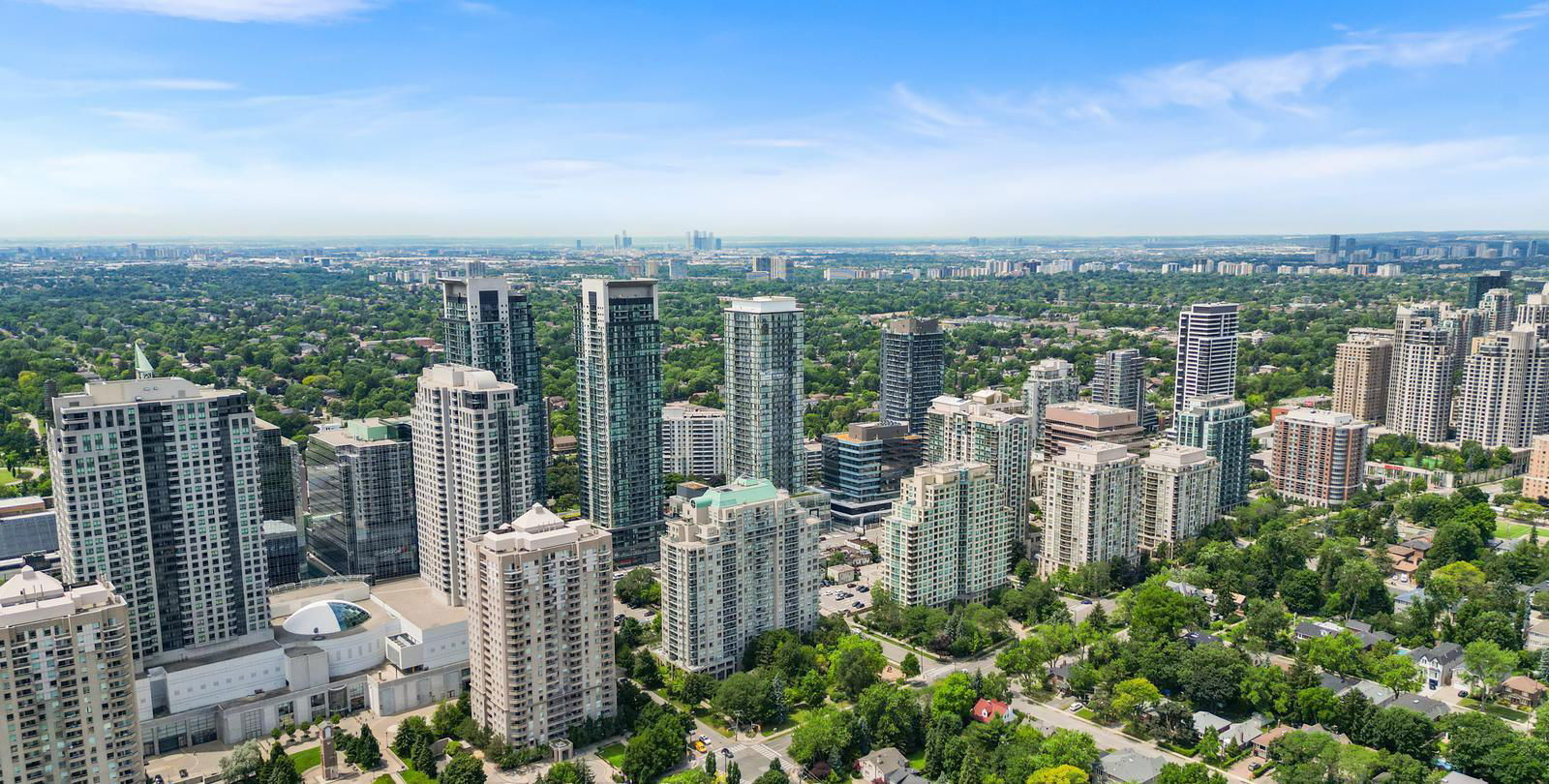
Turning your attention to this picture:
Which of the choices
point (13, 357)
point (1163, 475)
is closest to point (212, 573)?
point (1163, 475)

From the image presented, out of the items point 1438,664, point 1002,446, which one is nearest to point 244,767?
point 1002,446

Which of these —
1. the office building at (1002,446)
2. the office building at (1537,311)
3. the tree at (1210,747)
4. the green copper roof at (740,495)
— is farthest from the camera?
the office building at (1537,311)

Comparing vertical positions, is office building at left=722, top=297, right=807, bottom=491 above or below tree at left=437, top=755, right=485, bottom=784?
above

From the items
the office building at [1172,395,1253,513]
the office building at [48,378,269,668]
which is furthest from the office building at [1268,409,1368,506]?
the office building at [48,378,269,668]

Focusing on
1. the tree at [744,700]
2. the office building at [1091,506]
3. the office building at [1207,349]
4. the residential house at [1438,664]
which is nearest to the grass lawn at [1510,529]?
the office building at [1207,349]

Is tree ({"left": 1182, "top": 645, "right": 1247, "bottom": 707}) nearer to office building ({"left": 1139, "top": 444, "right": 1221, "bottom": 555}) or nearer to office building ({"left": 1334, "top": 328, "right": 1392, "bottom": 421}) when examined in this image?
office building ({"left": 1139, "top": 444, "right": 1221, "bottom": 555})

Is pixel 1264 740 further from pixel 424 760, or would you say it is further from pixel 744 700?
pixel 424 760

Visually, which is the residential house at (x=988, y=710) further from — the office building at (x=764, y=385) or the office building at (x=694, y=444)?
the office building at (x=694, y=444)
